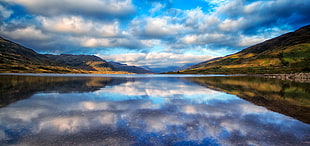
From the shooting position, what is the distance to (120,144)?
8062 millimetres

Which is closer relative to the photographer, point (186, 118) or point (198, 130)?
point (198, 130)

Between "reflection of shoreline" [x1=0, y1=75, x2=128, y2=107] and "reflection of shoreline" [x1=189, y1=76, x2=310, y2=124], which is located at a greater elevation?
"reflection of shoreline" [x1=0, y1=75, x2=128, y2=107]

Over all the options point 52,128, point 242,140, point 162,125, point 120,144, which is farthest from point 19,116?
point 242,140

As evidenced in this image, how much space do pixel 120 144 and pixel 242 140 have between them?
21.5ft

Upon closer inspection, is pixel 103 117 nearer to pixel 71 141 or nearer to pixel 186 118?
pixel 71 141

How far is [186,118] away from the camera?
43.3 ft

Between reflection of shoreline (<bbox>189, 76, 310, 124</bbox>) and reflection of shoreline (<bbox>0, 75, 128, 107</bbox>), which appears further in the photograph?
reflection of shoreline (<bbox>0, 75, 128, 107</bbox>)

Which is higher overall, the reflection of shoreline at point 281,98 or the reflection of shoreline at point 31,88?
the reflection of shoreline at point 31,88

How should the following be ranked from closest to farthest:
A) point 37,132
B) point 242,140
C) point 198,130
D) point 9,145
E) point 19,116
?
point 9,145, point 242,140, point 37,132, point 198,130, point 19,116

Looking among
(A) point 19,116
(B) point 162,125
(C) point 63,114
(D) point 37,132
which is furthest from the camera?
(C) point 63,114

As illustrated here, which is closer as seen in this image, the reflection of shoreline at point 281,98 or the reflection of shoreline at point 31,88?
the reflection of shoreline at point 281,98

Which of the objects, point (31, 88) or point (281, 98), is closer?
point (281, 98)

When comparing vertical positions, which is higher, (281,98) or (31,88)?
(31,88)

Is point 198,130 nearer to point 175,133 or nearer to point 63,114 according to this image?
point 175,133
